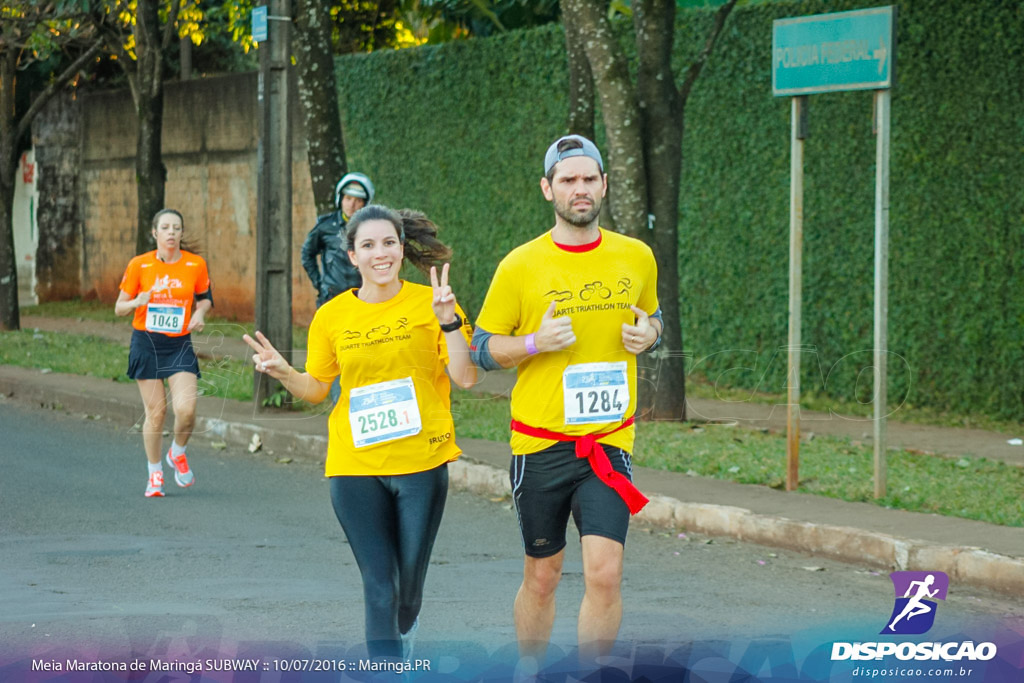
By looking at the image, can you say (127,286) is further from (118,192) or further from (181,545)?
(118,192)

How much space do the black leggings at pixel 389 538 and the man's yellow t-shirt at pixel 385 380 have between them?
6 centimetres

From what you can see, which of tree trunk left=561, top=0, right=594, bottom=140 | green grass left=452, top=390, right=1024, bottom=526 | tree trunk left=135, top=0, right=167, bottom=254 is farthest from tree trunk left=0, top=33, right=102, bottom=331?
tree trunk left=561, top=0, right=594, bottom=140

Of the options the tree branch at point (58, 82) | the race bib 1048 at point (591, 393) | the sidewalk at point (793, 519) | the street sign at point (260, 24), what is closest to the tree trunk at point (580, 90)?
the street sign at point (260, 24)

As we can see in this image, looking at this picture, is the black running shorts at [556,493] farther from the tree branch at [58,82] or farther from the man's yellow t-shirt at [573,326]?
the tree branch at [58,82]

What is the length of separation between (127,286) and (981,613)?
19.1 ft

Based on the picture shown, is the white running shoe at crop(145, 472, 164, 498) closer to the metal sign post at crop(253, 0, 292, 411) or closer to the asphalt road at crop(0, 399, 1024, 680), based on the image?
the asphalt road at crop(0, 399, 1024, 680)

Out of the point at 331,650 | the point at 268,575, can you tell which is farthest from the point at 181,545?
the point at 331,650

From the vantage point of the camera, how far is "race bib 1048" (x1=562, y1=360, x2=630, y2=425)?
496cm

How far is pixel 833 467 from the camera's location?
32.3 feet

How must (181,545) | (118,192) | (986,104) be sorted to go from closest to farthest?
1. (181,545)
2. (986,104)
3. (118,192)

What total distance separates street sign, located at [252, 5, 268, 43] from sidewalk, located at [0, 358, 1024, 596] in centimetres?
342

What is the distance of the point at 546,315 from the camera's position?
4.89 meters

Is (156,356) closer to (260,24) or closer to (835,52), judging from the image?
(260,24)

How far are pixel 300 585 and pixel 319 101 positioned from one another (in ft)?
23.4
